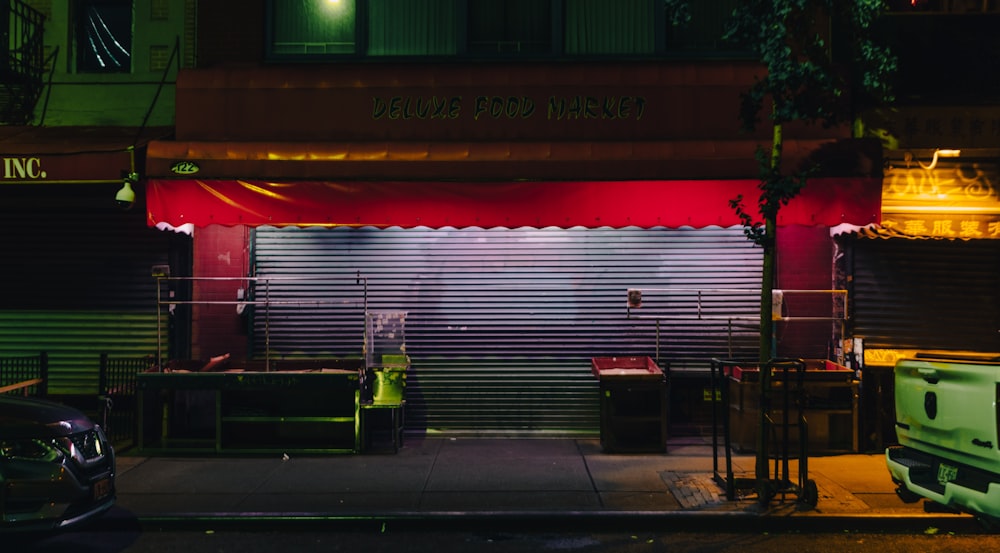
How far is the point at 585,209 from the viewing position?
9750 millimetres

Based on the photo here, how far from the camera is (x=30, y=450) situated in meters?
6.19

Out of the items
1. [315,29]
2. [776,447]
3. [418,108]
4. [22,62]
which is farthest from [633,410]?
[22,62]

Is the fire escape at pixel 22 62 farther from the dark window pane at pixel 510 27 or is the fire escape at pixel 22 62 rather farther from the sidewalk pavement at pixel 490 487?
the dark window pane at pixel 510 27

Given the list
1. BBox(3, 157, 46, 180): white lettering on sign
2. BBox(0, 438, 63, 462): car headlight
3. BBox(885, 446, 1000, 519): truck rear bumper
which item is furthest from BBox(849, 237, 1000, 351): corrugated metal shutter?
BBox(3, 157, 46, 180): white lettering on sign

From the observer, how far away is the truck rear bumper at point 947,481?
19.2ft

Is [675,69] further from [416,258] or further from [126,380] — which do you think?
[126,380]

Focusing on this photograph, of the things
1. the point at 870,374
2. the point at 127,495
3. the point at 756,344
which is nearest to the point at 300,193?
the point at 127,495

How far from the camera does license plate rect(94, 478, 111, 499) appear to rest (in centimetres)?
645

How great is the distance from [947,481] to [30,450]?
743 centimetres

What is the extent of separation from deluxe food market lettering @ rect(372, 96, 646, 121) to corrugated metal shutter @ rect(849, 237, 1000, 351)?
362cm

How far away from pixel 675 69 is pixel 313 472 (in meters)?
6.98

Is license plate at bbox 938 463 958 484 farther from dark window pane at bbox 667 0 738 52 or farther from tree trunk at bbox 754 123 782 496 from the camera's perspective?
dark window pane at bbox 667 0 738 52

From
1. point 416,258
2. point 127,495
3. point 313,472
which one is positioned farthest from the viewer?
point 416,258

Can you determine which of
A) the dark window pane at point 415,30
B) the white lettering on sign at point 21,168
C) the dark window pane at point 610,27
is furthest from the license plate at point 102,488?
the dark window pane at point 610,27
